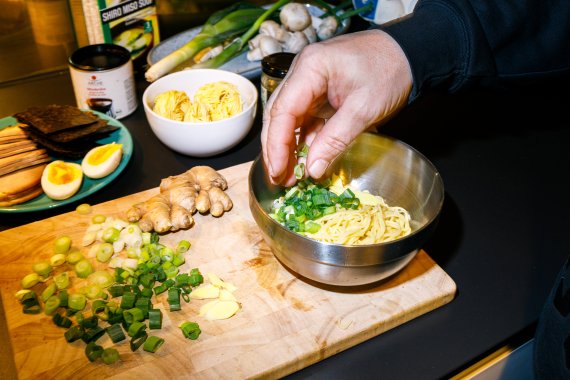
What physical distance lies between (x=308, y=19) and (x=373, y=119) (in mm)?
1062

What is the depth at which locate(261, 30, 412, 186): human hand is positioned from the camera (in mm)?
1040

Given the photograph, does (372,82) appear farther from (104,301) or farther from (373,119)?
(104,301)

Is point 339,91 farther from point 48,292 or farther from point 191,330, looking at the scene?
point 48,292

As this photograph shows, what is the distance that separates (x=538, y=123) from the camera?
1.78 m

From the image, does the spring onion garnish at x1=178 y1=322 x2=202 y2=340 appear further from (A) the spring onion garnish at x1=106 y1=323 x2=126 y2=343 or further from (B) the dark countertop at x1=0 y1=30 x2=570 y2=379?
(B) the dark countertop at x1=0 y1=30 x2=570 y2=379

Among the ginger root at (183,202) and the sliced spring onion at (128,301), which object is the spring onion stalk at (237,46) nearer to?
the ginger root at (183,202)

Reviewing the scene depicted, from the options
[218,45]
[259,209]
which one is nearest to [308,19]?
[218,45]

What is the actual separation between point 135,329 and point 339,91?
2.12 feet

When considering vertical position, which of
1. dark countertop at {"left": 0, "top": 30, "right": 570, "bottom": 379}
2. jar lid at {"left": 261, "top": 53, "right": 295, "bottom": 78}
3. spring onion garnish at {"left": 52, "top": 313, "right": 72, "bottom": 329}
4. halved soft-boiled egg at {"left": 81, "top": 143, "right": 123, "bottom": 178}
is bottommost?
dark countertop at {"left": 0, "top": 30, "right": 570, "bottom": 379}

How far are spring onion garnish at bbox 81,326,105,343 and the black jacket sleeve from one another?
830 mm

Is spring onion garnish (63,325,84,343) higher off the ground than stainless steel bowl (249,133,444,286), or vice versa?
stainless steel bowl (249,133,444,286)

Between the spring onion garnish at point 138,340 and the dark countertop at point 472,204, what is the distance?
32 cm

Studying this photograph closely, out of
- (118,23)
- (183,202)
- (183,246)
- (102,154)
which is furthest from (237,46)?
(183,246)

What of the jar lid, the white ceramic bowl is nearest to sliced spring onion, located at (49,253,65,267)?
the white ceramic bowl
